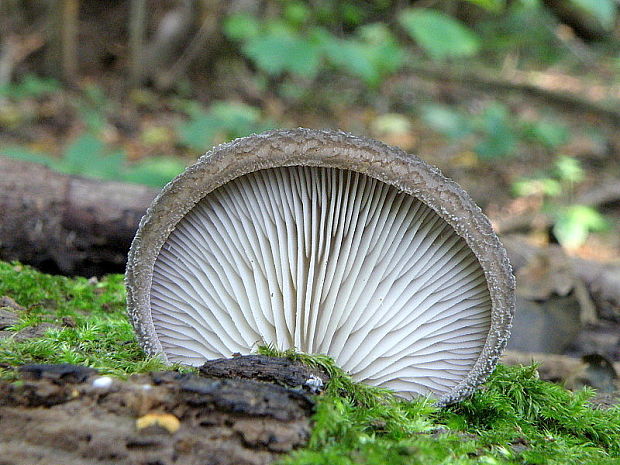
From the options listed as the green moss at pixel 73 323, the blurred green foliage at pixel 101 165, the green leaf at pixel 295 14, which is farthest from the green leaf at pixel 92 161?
the green leaf at pixel 295 14

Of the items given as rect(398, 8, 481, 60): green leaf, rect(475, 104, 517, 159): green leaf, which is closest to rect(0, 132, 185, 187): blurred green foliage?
rect(398, 8, 481, 60): green leaf

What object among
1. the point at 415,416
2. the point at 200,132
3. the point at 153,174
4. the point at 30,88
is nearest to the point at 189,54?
the point at 30,88

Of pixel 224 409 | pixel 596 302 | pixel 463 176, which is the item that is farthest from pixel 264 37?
pixel 224 409

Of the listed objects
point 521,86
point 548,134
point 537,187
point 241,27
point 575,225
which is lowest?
point 575,225

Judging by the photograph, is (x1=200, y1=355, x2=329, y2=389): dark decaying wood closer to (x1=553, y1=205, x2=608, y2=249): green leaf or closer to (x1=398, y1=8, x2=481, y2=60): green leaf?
(x1=553, y1=205, x2=608, y2=249): green leaf

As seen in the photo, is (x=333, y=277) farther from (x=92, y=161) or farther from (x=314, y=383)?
(x=92, y=161)

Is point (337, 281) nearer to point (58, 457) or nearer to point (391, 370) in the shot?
point (391, 370)
